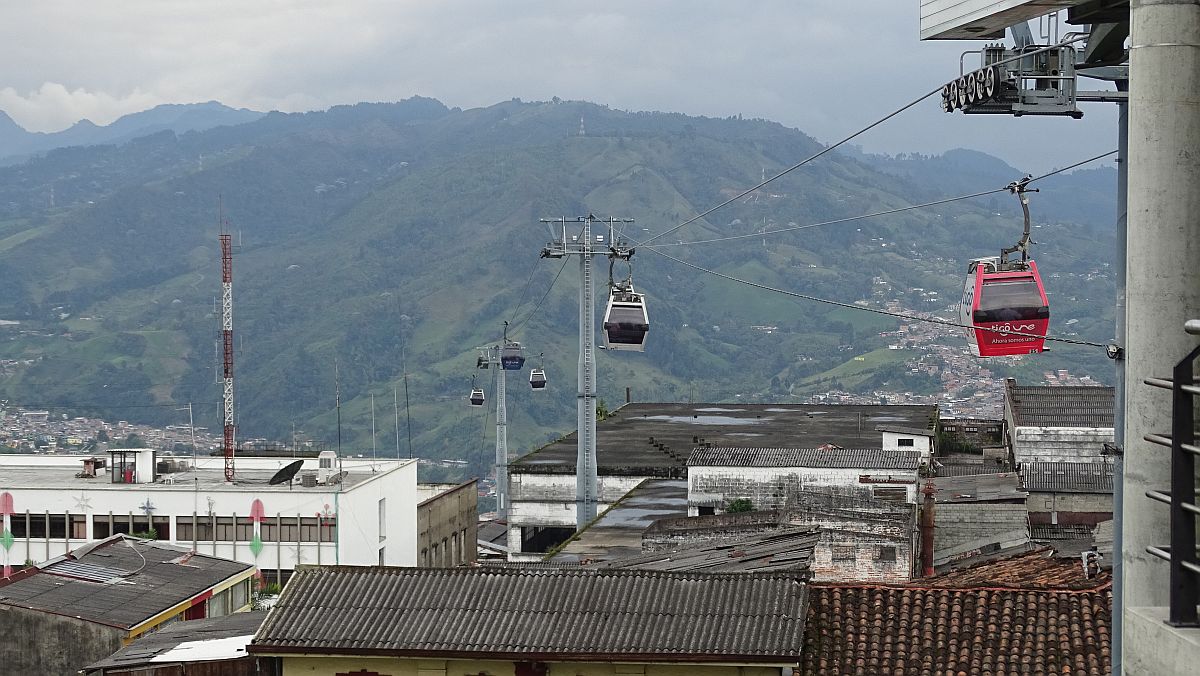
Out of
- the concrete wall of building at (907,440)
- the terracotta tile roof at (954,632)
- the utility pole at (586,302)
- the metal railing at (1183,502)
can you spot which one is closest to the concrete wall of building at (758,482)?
the utility pole at (586,302)

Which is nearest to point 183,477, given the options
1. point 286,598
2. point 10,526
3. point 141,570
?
point 10,526

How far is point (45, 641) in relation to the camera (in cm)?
2927

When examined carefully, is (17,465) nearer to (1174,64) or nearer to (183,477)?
(183,477)

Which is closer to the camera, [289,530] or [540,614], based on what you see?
[540,614]

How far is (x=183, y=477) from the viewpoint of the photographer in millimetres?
58188

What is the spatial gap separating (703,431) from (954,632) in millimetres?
52174

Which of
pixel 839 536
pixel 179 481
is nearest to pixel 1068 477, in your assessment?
pixel 839 536

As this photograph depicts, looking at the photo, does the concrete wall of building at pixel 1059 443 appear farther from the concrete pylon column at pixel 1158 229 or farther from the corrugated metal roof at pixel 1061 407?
the concrete pylon column at pixel 1158 229

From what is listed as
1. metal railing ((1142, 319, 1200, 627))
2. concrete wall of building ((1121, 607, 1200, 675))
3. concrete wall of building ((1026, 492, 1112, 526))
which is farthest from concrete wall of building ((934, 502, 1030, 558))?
metal railing ((1142, 319, 1200, 627))

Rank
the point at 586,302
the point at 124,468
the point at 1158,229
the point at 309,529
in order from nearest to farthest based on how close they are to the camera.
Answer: the point at 1158,229
the point at 586,302
the point at 309,529
the point at 124,468

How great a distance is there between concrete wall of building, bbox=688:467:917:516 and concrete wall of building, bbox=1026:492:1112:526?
236 inches

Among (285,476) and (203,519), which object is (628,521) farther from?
(203,519)

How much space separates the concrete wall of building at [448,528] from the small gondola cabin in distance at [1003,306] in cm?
4976

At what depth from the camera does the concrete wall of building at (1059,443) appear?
53091mm
